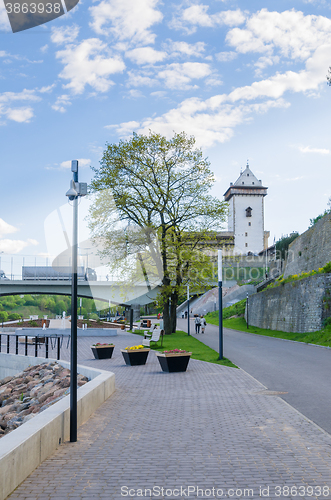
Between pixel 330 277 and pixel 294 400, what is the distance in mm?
16971

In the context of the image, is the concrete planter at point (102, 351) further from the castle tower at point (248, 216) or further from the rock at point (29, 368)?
the castle tower at point (248, 216)

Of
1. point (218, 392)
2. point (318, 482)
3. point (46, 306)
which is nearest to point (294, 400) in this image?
point (218, 392)

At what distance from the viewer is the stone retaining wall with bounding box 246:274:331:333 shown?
25.1m

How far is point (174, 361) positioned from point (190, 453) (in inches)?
306

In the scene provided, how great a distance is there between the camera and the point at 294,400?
362 inches

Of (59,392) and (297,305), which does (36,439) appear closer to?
(59,392)

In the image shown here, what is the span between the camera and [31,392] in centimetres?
1278

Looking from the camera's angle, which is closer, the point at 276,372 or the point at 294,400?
the point at 294,400

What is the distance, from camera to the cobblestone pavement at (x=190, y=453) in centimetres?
454

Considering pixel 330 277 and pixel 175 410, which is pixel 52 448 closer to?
pixel 175 410

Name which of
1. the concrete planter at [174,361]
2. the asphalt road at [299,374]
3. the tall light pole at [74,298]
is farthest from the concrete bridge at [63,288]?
the tall light pole at [74,298]

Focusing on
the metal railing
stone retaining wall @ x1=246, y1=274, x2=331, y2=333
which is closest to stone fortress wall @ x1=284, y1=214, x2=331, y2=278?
stone retaining wall @ x1=246, y1=274, x2=331, y2=333

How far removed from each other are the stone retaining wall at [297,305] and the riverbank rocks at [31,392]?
52.4ft

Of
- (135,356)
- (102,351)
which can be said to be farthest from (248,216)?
(135,356)
